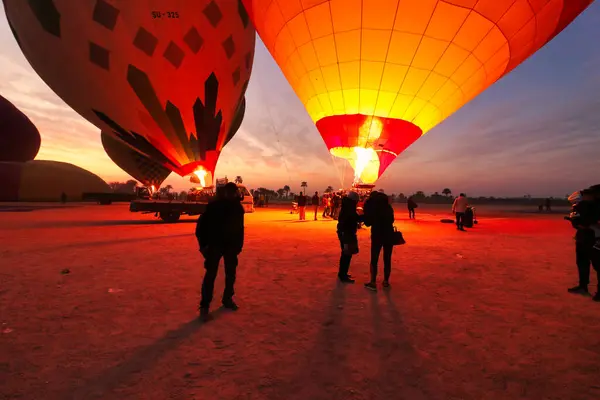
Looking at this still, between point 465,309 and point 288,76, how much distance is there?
34.6ft

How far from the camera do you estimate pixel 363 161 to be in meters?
12.3

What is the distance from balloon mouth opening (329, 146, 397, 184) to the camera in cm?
1203

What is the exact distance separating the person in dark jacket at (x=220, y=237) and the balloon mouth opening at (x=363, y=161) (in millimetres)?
8907

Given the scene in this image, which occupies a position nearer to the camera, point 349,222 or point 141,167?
point 349,222

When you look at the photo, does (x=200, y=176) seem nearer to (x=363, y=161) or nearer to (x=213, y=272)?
(x=363, y=161)

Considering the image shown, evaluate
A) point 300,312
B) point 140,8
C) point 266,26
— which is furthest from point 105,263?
point 140,8

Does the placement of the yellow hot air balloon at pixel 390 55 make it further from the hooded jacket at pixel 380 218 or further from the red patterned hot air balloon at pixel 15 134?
the red patterned hot air balloon at pixel 15 134

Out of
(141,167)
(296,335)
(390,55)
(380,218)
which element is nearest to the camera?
(296,335)

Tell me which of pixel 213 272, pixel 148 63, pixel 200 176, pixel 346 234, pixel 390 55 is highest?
pixel 148 63

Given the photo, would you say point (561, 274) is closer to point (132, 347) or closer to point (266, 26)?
point (132, 347)

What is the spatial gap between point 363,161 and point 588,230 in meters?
8.38

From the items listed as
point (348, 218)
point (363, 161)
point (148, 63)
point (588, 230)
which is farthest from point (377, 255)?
point (148, 63)

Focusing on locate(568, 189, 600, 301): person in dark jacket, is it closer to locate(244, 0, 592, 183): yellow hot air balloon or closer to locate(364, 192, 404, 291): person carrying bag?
locate(364, 192, 404, 291): person carrying bag

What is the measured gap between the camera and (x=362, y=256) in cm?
744
